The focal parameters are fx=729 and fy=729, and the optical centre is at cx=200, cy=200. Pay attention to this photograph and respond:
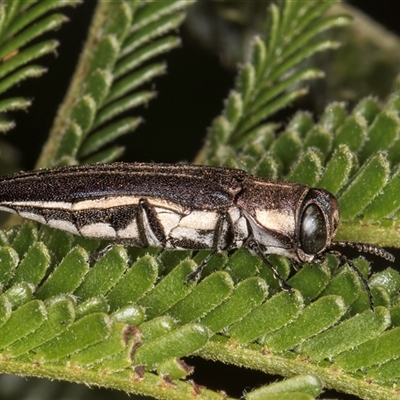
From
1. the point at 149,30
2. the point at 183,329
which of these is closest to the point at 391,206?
the point at 183,329

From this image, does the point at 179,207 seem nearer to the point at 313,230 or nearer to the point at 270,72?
the point at 313,230

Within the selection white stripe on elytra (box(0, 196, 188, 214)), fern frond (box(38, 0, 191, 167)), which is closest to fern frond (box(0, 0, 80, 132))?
fern frond (box(38, 0, 191, 167))

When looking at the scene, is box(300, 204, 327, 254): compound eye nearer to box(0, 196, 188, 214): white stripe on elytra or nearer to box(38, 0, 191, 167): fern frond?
box(0, 196, 188, 214): white stripe on elytra

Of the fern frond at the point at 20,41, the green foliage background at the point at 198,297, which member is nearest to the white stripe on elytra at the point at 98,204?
the green foliage background at the point at 198,297

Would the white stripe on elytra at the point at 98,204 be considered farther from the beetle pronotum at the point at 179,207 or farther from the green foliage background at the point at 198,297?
the green foliage background at the point at 198,297

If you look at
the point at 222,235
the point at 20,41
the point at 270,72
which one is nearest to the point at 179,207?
the point at 222,235

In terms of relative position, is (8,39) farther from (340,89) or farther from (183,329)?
(340,89)
